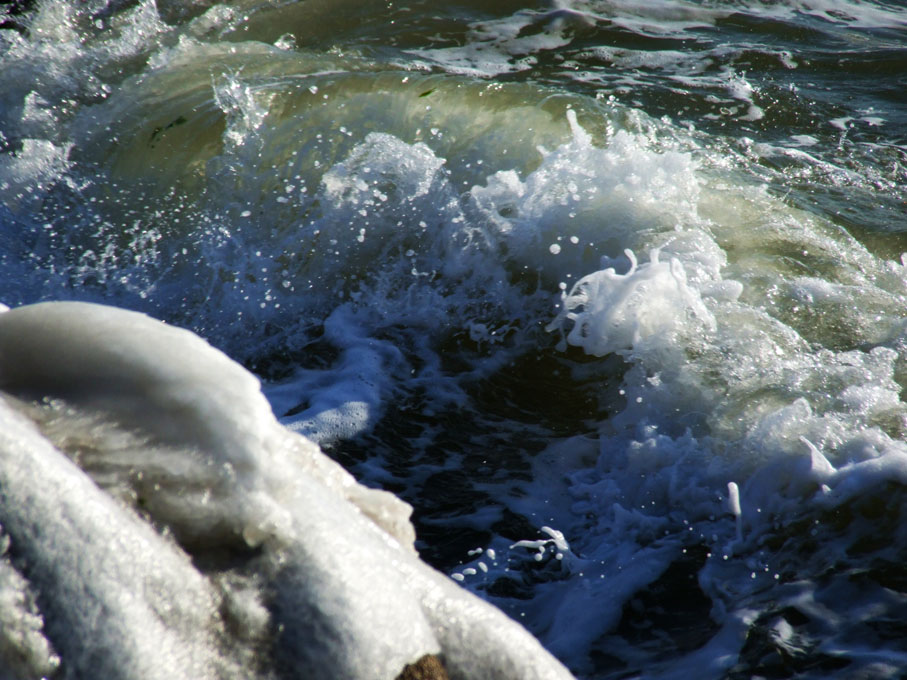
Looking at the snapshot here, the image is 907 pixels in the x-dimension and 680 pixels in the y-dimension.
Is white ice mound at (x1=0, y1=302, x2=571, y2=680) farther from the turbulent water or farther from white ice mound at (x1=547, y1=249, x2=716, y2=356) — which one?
white ice mound at (x1=547, y1=249, x2=716, y2=356)

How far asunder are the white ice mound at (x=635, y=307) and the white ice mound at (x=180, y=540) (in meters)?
2.31

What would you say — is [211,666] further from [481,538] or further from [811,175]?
[811,175]

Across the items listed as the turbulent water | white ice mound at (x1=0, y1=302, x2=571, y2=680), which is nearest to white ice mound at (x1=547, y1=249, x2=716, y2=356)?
the turbulent water

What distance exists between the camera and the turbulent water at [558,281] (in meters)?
2.68

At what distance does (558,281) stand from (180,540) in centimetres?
312

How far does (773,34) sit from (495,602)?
6.82 m

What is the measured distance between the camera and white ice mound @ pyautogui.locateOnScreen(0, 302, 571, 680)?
128cm

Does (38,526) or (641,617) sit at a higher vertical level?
(38,526)

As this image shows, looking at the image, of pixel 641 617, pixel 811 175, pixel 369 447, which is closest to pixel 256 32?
pixel 811 175

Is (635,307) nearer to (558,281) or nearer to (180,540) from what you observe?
(558,281)

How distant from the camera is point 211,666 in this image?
52.1 inches

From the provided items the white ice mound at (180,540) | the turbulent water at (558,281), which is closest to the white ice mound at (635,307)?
the turbulent water at (558,281)

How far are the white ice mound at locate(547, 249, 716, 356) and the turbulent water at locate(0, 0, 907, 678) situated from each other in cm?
1

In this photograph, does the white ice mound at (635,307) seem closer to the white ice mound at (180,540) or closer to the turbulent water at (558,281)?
the turbulent water at (558,281)
